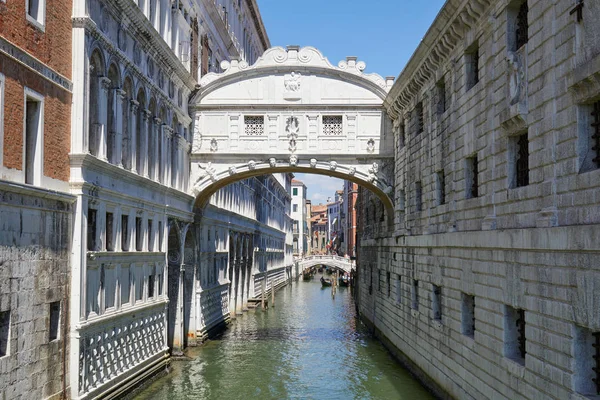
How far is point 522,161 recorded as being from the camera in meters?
10.9

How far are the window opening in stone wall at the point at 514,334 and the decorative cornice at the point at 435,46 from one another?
17.5 ft

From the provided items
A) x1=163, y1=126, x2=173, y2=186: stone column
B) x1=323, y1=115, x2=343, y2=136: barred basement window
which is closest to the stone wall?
x1=163, y1=126, x2=173, y2=186: stone column

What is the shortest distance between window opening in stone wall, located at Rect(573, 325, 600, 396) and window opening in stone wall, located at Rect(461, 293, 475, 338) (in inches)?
198

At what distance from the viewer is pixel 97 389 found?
45.2 feet

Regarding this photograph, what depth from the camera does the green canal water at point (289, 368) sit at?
17.0 meters

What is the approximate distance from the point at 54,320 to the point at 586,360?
8.61 meters

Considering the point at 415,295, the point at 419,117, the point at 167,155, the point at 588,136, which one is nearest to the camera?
the point at 588,136

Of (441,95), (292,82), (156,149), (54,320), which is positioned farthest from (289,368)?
(54,320)

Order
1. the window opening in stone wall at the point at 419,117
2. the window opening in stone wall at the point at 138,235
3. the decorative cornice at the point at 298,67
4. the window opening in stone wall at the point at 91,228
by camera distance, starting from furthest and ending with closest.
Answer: the decorative cornice at the point at 298,67, the window opening in stone wall at the point at 419,117, the window opening in stone wall at the point at 138,235, the window opening in stone wall at the point at 91,228

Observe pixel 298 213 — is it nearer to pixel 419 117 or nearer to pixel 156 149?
pixel 419 117

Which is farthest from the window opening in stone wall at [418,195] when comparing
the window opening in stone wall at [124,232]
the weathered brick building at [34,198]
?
the weathered brick building at [34,198]

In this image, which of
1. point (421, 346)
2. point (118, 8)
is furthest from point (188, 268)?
point (118, 8)

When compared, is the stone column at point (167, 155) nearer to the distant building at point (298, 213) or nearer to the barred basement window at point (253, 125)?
the barred basement window at point (253, 125)

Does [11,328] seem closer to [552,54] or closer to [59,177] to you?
[59,177]
